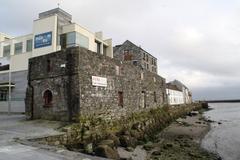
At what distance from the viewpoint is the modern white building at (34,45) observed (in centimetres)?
2831

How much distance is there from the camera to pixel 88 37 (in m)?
31.0

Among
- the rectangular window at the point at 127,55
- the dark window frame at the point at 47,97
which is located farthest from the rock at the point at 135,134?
the rectangular window at the point at 127,55

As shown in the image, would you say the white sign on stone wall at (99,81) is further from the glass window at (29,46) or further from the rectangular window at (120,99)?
the glass window at (29,46)

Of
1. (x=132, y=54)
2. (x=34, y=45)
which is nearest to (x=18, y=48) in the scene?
(x=34, y=45)

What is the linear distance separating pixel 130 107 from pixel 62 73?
24.8 ft

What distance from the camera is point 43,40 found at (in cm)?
2878

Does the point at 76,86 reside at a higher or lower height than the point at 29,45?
lower

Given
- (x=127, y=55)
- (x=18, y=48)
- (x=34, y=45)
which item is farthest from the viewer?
(x=127, y=55)

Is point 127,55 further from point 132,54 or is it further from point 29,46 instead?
point 29,46

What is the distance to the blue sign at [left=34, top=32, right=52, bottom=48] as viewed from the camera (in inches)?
1111

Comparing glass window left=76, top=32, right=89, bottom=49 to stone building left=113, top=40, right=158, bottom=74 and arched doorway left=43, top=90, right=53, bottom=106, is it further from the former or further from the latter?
stone building left=113, top=40, right=158, bottom=74

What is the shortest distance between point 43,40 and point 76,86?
1673cm

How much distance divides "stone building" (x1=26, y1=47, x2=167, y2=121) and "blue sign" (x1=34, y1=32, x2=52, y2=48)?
11199mm

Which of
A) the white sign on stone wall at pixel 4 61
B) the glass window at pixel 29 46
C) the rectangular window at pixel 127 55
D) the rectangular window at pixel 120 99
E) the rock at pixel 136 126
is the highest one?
the rectangular window at pixel 127 55
